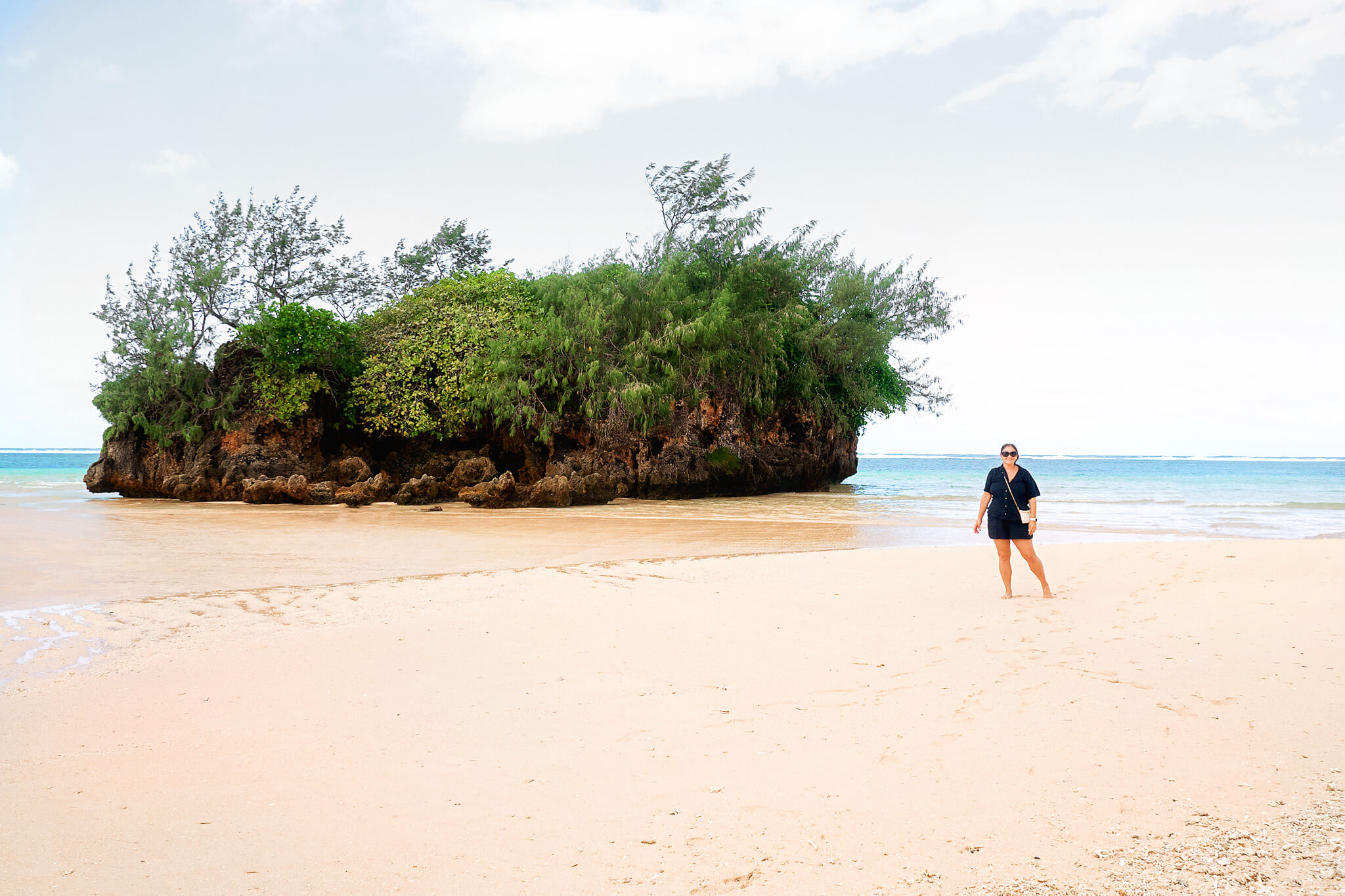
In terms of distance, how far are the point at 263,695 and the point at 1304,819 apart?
4.85 meters

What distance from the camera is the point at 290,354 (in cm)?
2362

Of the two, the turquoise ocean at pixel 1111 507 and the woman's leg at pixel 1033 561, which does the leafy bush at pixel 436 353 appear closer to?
the turquoise ocean at pixel 1111 507

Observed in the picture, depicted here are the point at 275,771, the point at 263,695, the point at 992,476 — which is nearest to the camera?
the point at 275,771

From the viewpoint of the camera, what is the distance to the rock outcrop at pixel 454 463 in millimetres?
21234

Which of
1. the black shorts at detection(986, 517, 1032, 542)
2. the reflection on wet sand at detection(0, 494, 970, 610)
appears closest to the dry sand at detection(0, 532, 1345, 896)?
the black shorts at detection(986, 517, 1032, 542)

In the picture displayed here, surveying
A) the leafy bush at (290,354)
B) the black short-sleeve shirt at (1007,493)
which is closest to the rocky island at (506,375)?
the leafy bush at (290,354)

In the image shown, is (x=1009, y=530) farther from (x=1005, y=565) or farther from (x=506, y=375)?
(x=506, y=375)

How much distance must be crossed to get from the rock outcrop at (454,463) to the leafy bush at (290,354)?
0.90 metres

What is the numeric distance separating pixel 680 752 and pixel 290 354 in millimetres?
23266

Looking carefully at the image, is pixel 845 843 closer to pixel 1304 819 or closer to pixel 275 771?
pixel 1304 819

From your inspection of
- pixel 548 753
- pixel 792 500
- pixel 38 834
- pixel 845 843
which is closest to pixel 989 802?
pixel 845 843

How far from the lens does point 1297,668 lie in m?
5.01

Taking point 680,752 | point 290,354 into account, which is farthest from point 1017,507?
point 290,354

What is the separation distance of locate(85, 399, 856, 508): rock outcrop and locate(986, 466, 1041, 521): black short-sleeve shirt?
1397 centimetres
